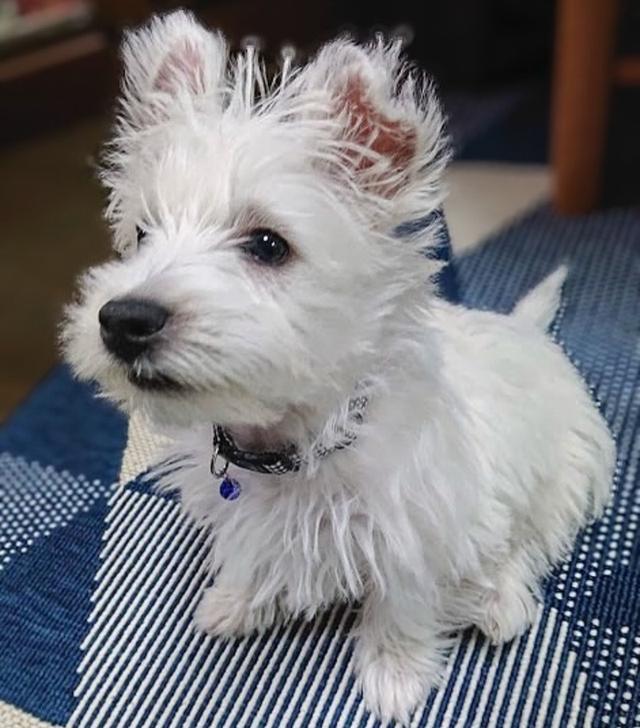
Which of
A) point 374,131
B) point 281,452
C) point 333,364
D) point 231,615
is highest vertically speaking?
point 374,131

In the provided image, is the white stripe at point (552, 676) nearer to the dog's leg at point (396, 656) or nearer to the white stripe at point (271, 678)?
the dog's leg at point (396, 656)

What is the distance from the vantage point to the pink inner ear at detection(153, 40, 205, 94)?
3.09 ft

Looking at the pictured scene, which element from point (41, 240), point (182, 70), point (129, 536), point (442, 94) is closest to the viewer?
point (182, 70)

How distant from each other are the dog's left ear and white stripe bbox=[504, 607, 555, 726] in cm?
51

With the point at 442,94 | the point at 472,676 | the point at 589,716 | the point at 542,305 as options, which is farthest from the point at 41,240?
the point at 589,716

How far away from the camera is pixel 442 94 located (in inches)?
97.1

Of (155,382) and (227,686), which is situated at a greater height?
(155,382)

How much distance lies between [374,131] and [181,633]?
61cm

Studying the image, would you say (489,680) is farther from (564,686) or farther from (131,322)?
(131,322)

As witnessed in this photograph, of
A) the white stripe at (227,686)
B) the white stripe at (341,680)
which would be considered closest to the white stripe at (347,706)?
the white stripe at (341,680)

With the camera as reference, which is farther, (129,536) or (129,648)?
(129,536)

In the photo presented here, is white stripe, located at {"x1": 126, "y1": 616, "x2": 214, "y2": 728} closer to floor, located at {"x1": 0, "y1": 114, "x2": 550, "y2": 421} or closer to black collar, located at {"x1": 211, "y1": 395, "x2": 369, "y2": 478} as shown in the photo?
black collar, located at {"x1": 211, "y1": 395, "x2": 369, "y2": 478}

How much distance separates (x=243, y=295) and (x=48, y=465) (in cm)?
71

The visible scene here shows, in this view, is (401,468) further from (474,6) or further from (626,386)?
(474,6)
